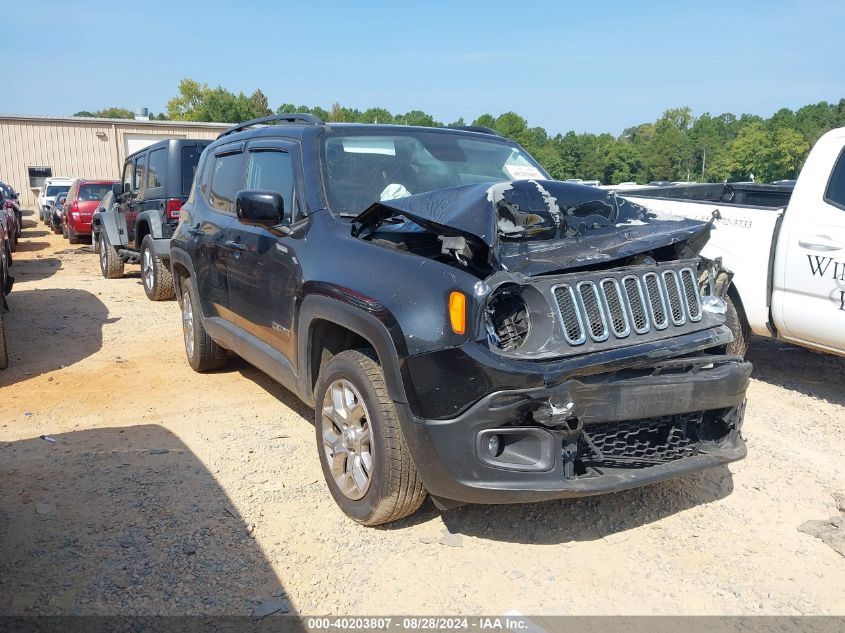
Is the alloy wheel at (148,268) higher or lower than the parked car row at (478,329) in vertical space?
lower

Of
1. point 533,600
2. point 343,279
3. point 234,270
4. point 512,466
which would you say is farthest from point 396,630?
Result: point 234,270

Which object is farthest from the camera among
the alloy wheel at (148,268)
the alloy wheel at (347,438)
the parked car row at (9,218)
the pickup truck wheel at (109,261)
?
the pickup truck wheel at (109,261)

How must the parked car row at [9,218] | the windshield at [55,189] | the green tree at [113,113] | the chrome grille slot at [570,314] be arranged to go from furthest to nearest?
the green tree at [113,113] < the windshield at [55,189] < the parked car row at [9,218] < the chrome grille slot at [570,314]

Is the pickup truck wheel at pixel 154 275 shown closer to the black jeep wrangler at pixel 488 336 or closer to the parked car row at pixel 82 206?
the black jeep wrangler at pixel 488 336

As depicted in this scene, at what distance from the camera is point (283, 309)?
396 centimetres

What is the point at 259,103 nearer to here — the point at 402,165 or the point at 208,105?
the point at 208,105

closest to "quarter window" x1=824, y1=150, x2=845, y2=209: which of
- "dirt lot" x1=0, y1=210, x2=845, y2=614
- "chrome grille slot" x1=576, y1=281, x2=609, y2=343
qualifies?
"dirt lot" x1=0, y1=210, x2=845, y2=614

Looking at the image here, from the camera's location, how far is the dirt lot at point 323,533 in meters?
2.88

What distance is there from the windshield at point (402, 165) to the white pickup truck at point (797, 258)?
1.70 m

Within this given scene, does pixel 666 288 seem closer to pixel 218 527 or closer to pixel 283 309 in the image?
pixel 283 309

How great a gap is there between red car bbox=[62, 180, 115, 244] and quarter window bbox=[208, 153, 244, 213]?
549 inches

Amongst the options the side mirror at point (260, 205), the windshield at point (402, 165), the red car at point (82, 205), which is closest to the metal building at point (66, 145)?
the red car at point (82, 205)

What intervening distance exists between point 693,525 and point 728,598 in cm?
60

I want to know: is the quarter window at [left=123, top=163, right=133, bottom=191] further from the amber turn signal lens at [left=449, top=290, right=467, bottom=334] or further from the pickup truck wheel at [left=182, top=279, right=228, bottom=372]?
the amber turn signal lens at [left=449, top=290, right=467, bottom=334]
